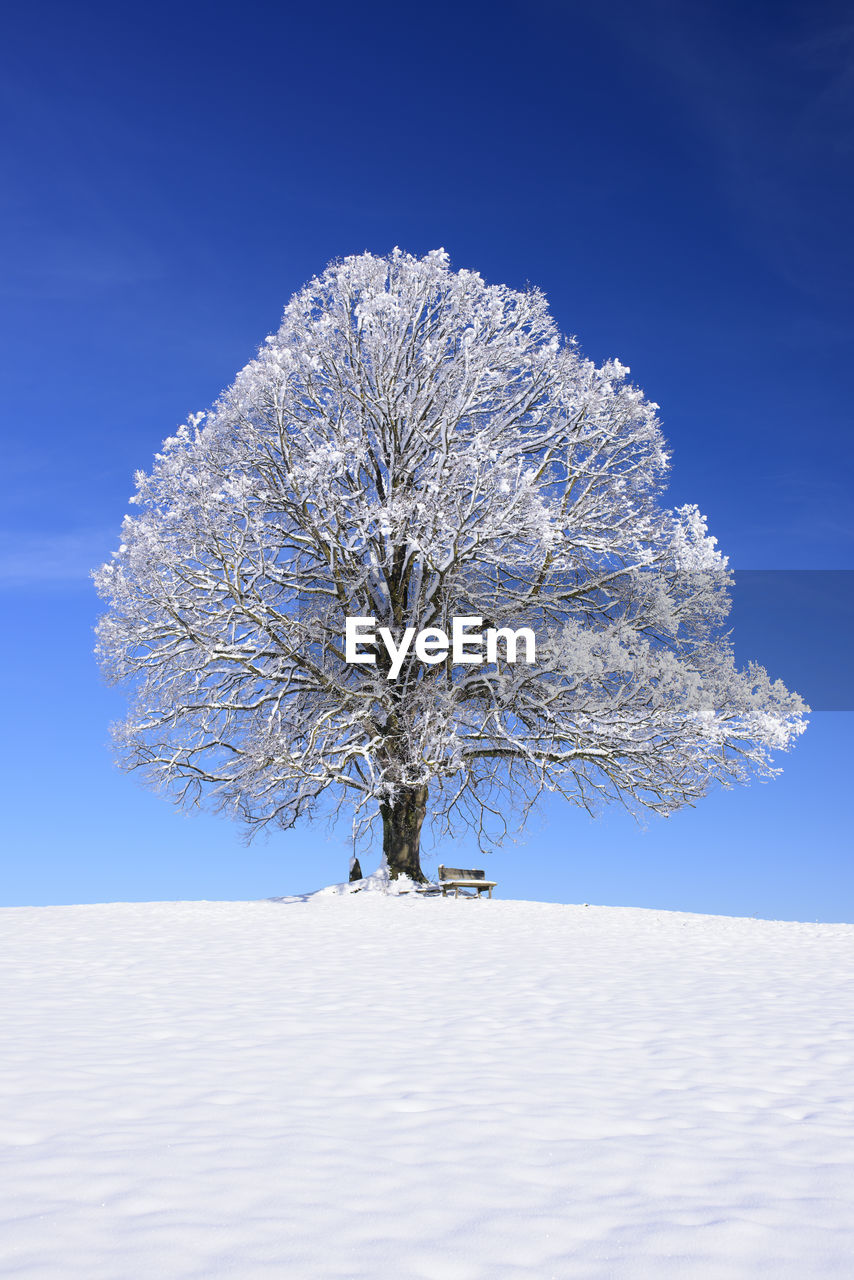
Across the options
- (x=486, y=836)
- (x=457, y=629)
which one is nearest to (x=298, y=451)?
(x=457, y=629)

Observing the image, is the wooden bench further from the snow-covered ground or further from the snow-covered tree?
the snow-covered ground

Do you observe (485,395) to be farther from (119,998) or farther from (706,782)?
(119,998)

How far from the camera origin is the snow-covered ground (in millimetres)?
3102

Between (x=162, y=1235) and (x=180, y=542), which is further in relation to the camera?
(x=180, y=542)

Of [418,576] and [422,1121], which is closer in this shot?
[422,1121]

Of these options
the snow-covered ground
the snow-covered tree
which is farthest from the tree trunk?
the snow-covered ground

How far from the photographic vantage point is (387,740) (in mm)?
17078

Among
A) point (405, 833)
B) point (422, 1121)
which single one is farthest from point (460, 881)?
point (422, 1121)

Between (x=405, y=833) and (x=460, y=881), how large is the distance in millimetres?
1327

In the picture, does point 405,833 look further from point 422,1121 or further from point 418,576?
point 422,1121

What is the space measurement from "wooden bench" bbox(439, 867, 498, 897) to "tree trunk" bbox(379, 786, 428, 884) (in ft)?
1.68

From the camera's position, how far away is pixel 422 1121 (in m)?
4.33

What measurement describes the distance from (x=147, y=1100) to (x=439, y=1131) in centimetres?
145

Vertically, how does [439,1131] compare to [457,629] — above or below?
below
